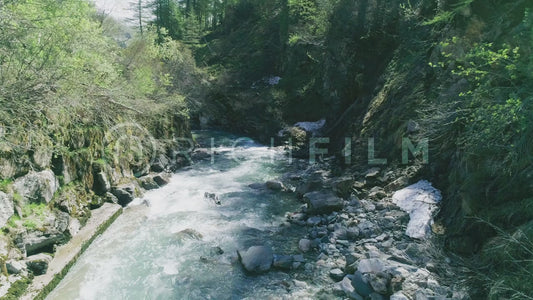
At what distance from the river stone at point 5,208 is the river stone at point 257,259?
4.35m

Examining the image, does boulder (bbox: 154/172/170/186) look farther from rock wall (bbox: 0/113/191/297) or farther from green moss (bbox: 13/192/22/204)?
green moss (bbox: 13/192/22/204)

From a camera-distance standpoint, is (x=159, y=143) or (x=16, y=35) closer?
(x=16, y=35)

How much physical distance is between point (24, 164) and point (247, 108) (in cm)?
1910

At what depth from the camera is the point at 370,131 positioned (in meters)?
12.1

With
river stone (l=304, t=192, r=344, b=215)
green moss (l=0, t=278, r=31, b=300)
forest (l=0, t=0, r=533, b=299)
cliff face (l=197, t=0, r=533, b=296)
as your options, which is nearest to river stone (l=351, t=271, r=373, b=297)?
forest (l=0, t=0, r=533, b=299)

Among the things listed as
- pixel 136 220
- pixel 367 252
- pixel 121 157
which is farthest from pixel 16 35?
pixel 367 252

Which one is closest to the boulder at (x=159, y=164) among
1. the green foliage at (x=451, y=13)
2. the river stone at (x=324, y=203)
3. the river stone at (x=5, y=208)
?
the river stone at (x=324, y=203)

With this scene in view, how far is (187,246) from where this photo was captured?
7.48 m

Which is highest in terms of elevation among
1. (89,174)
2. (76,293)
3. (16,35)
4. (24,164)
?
(16,35)

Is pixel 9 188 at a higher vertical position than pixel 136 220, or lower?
higher

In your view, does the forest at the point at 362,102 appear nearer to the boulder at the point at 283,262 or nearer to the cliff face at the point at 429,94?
the cliff face at the point at 429,94

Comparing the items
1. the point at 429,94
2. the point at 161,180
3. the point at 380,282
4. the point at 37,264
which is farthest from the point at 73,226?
the point at 429,94

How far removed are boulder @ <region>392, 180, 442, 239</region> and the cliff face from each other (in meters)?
0.33

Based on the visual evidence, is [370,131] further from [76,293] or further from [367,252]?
[76,293]
